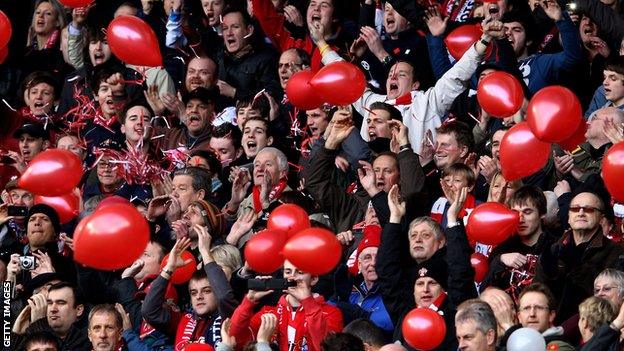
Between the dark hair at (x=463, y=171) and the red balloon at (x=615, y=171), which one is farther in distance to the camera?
the dark hair at (x=463, y=171)

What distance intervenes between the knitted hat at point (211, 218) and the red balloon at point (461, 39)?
7.02 feet

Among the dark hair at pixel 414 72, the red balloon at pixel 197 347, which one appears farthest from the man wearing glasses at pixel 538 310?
the dark hair at pixel 414 72

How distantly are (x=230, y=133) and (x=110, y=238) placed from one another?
10.7 feet

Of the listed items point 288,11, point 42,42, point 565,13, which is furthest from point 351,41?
point 42,42

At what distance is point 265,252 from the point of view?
1304 centimetres

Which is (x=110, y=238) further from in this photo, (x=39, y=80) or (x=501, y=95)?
(x=39, y=80)

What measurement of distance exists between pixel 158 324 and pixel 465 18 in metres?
4.25

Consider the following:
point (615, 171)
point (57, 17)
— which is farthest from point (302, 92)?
point (57, 17)

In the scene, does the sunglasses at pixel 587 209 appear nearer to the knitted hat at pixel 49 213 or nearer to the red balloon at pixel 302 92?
the red balloon at pixel 302 92

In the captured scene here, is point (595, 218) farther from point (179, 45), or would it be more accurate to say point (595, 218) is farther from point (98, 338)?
point (179, 45)

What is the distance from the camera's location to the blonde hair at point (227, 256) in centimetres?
1387

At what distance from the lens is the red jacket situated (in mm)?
12594

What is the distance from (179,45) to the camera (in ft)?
58.7

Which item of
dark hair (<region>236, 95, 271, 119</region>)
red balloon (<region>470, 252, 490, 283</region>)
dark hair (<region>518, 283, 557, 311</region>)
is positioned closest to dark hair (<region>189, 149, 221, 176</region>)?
dark hair (<region>236, 95, 271, 119</region>)
